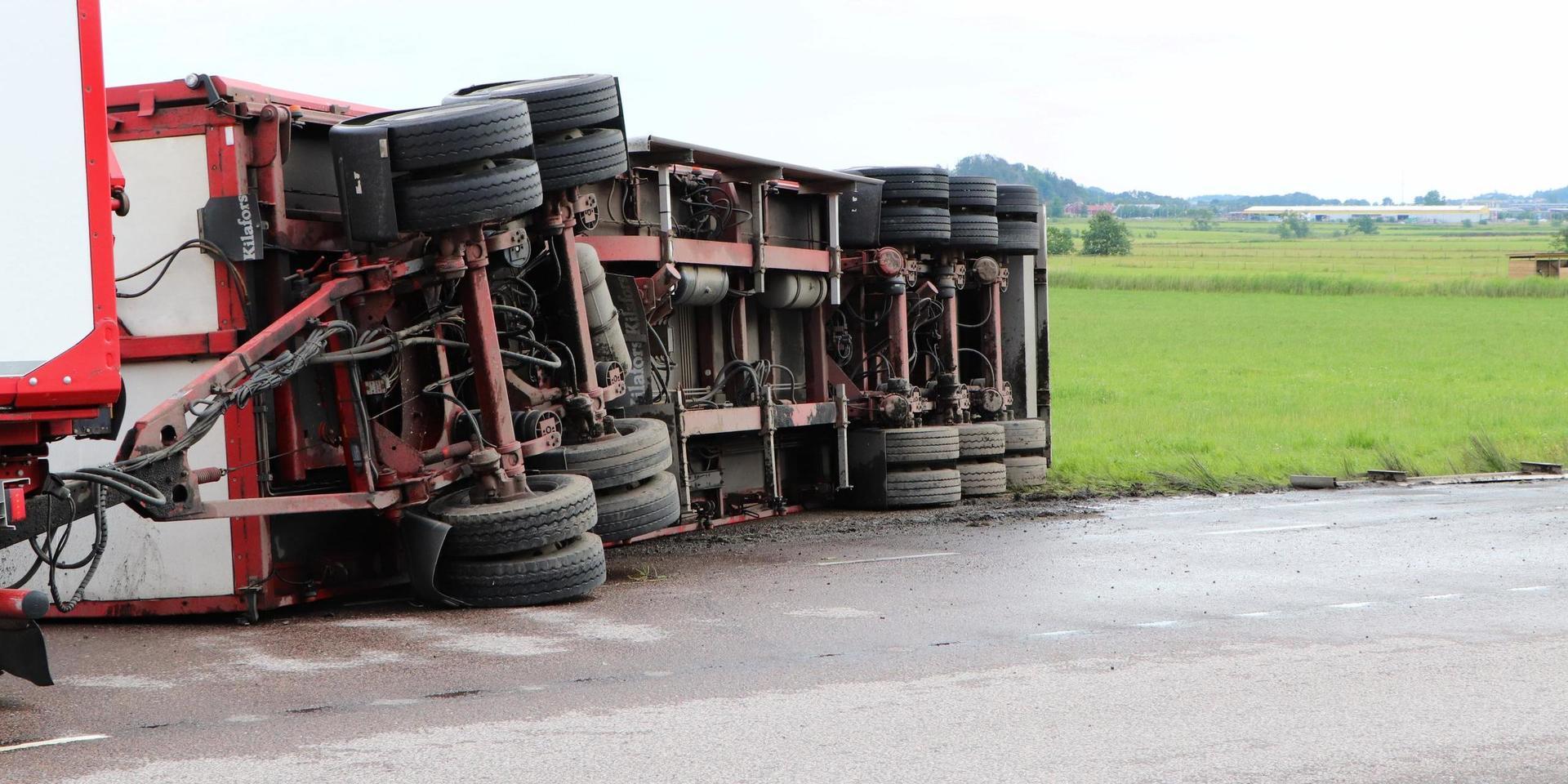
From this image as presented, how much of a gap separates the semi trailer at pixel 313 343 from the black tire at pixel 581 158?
0.05 ft

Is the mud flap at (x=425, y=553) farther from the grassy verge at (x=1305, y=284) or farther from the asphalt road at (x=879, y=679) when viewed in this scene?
the grassy verge at (x=1305, y=284)

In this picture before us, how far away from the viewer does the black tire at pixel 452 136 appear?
29.3 ft

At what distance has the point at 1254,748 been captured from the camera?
593cm

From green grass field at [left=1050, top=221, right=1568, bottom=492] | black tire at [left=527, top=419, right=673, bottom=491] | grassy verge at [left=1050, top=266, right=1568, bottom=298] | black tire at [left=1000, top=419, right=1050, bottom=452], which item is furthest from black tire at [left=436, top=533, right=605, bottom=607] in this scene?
grassy verge at [left=1050, top=266, right=1568, bottom=298]

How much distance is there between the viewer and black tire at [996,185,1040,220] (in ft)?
56.9

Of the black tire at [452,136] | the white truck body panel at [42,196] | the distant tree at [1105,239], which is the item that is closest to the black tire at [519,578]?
the black tire at [452,136]

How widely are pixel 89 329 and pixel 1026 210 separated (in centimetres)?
1215

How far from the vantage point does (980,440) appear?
53.4ft

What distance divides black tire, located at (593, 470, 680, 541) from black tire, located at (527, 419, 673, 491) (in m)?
0.08

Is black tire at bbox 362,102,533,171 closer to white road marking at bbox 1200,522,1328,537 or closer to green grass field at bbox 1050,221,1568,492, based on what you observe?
white road marking at bbox 1200,522,1328,537

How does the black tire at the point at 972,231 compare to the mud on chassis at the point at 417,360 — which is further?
the black tire at the point at 972,231

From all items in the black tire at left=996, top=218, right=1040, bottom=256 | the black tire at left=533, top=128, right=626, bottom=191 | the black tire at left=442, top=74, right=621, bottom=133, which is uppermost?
the black tire at left=442, top=74, right=621, bottom=133

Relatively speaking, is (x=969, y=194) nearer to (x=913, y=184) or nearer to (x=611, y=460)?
(x=913, y=184)

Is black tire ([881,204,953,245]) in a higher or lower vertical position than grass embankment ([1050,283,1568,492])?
higher
